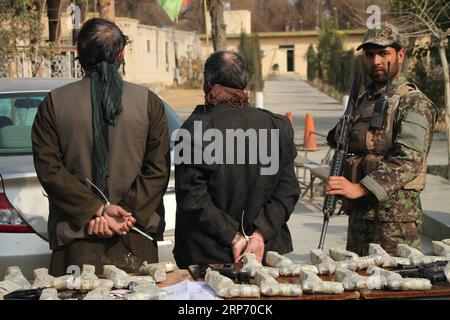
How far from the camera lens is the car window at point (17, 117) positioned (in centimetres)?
567

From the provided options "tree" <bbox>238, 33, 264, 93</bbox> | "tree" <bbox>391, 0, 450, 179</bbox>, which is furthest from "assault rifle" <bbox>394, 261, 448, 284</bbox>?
"tree" <bbox>238, 33, 264, 93</bbox>

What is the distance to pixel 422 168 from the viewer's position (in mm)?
4305

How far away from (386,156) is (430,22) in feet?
24.7

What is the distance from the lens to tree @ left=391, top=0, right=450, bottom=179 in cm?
1102

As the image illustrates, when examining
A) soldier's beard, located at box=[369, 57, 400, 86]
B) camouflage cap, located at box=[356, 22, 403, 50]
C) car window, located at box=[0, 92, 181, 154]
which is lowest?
car window, located at box=[0, 92, 181, 154]

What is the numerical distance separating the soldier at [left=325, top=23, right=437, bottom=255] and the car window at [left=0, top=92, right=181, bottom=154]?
1774 millimetres

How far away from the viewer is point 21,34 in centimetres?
1500

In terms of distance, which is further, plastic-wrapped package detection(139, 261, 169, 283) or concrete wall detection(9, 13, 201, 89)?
concrete wall detection(9, 13, 201, 89)

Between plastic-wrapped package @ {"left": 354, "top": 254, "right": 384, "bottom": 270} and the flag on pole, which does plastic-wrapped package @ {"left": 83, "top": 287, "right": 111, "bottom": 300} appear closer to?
plastic-wrapped package @ {"left": 354, "top": 254, "right": 384, "bottom": 270}

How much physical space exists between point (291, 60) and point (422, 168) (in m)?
68.2

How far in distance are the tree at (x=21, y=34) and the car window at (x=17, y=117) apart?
8.98 meters

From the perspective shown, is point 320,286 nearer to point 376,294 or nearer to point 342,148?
point 376,294

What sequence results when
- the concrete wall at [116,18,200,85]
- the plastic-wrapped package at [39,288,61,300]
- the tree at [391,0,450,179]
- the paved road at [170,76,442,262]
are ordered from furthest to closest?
the concrete wall at [116,18,200,85] → the tree at [391,0,450,179] → the paved road at [170,76,442,262] → the plastic-wrapped package at [39,288,61,300]

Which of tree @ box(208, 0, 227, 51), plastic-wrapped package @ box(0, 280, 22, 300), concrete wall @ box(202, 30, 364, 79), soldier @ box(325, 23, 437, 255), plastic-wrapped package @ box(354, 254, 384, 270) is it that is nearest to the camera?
plastic-wrapped package @ box(0, 280, 22, 300)
